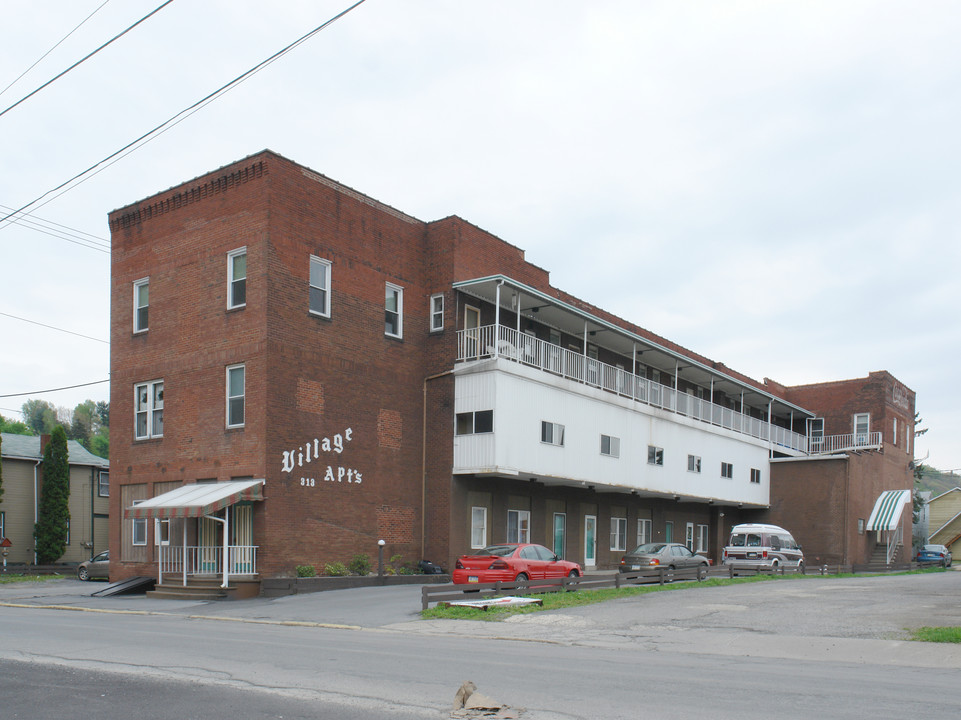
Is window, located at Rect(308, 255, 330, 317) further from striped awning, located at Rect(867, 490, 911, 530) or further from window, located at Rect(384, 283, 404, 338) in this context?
striped awning, located at Rect(867, 490, 911, 530)

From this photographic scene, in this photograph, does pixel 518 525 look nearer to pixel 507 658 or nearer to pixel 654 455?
pixel 654 455

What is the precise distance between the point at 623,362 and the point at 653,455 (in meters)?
5.45

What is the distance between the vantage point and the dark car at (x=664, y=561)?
29.3 metres

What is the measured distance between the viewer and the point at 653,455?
37312mm

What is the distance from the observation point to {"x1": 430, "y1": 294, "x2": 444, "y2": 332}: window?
31312 mm

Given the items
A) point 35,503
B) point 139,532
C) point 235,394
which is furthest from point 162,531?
point 35,503

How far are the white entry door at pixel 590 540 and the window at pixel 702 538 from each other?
1043 cm

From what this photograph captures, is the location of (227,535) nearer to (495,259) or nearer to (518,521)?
(518,521)

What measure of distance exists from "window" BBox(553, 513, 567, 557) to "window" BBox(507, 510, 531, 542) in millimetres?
1996

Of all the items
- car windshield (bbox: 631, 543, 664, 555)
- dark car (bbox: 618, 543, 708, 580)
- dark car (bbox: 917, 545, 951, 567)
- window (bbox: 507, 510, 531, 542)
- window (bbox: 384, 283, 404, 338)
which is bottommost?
dark car (bbox: 917, 545, 951, 567)

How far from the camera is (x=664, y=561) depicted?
30.2 meters

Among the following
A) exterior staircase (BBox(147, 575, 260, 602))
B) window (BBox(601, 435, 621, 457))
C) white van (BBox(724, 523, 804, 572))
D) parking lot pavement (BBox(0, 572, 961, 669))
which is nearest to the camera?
parking lot pavement (BBox(0, 572, 961, 669))

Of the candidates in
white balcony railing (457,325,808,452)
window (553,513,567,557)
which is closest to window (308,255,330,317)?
white balcony railing (457,325,808,452)

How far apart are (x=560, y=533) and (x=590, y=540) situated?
86.0 inches
